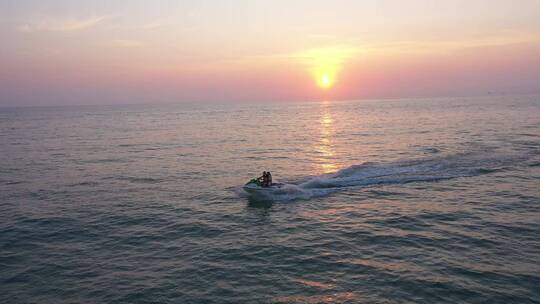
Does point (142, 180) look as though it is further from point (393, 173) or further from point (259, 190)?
point (393, 173)

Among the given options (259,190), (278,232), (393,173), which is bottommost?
(278,232)

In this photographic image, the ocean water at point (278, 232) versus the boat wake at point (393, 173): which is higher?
the boat wake at point (393, 173)

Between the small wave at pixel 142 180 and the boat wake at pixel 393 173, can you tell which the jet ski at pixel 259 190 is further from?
the small wave at pixel 142 180

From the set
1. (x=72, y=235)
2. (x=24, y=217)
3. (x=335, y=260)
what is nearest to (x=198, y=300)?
(x=335, y=260)

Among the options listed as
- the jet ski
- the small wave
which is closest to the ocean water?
the small wave

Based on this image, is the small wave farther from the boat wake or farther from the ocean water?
the boat wake

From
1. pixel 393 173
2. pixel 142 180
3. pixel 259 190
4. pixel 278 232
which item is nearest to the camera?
pixel 278 232

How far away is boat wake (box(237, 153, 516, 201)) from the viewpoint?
33419mm

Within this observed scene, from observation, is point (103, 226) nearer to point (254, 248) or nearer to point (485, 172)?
point (254, 248)

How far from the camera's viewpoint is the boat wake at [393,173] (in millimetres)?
33419

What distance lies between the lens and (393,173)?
1561 inches

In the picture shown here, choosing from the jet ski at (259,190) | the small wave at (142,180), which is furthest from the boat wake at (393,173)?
the small wave at (142,180)

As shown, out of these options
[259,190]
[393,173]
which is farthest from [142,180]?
[393,173]

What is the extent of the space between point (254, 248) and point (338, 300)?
273 inches
